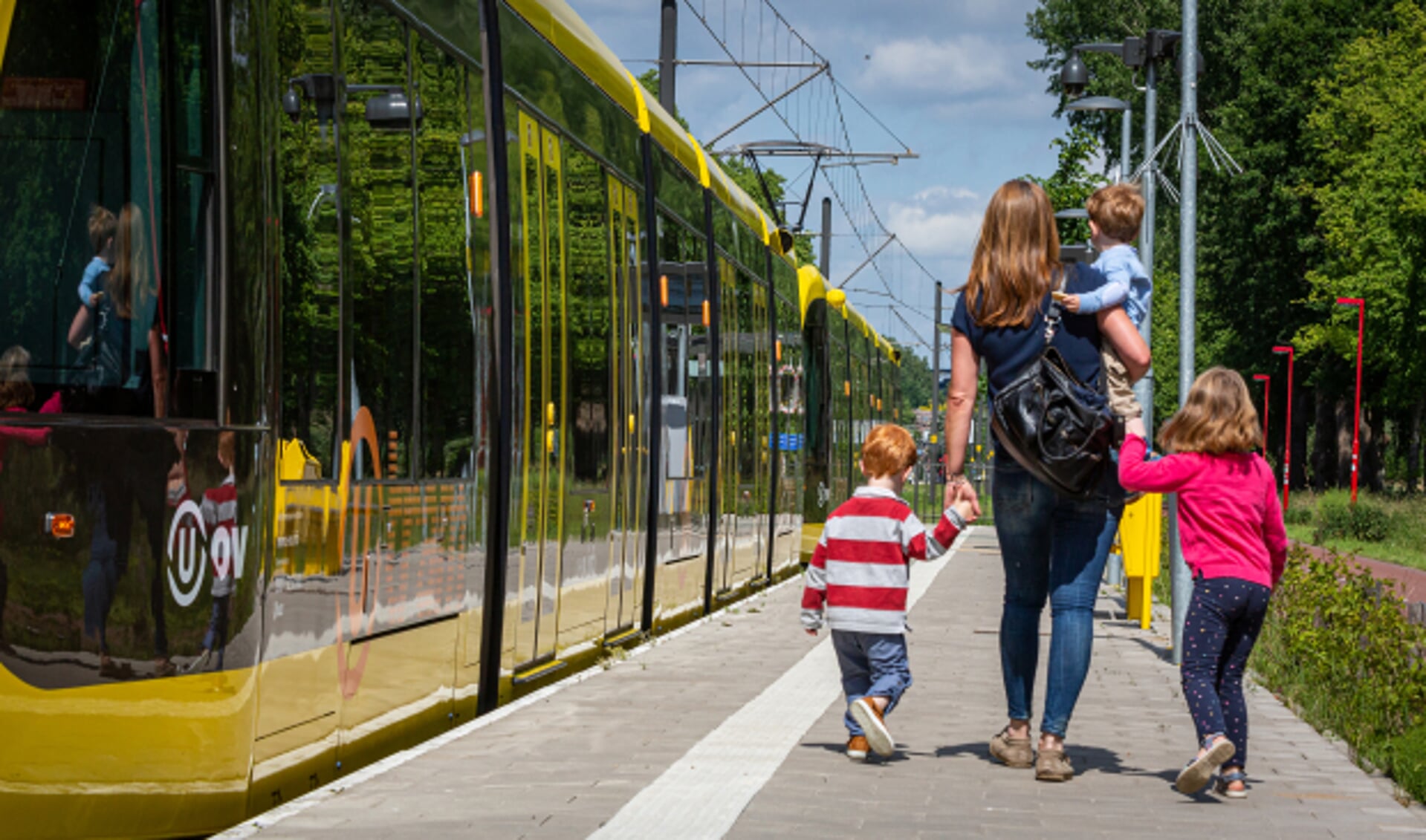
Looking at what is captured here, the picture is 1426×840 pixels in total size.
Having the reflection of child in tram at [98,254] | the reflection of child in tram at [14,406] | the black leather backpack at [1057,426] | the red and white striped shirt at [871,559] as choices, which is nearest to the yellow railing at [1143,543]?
the red and white striped shirt at [871,559]

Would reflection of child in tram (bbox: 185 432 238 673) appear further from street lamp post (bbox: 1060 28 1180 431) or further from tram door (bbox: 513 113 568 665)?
street lamp post (bbox: 1060 28 1180 431)

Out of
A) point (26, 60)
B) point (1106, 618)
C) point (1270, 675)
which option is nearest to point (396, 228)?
point (26, 60)

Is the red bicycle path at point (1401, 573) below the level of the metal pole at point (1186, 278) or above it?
below

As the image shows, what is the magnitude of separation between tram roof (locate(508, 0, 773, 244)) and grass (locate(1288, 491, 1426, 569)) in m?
16.7

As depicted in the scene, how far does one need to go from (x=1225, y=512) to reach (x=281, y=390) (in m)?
3.16

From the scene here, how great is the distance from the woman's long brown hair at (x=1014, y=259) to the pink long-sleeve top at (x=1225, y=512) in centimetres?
59

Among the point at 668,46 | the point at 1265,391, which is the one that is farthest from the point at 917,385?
the point at 668,46

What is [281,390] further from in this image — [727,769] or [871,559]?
[871,559]

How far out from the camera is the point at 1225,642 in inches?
268

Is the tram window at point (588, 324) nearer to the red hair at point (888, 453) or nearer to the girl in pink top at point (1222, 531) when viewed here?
the red hair at point (888, 453)

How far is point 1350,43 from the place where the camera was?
171ft

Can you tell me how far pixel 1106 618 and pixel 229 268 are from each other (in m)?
12.2

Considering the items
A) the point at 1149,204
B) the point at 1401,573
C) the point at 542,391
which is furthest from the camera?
the point at 1401,573

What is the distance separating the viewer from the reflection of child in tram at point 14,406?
4.77m
